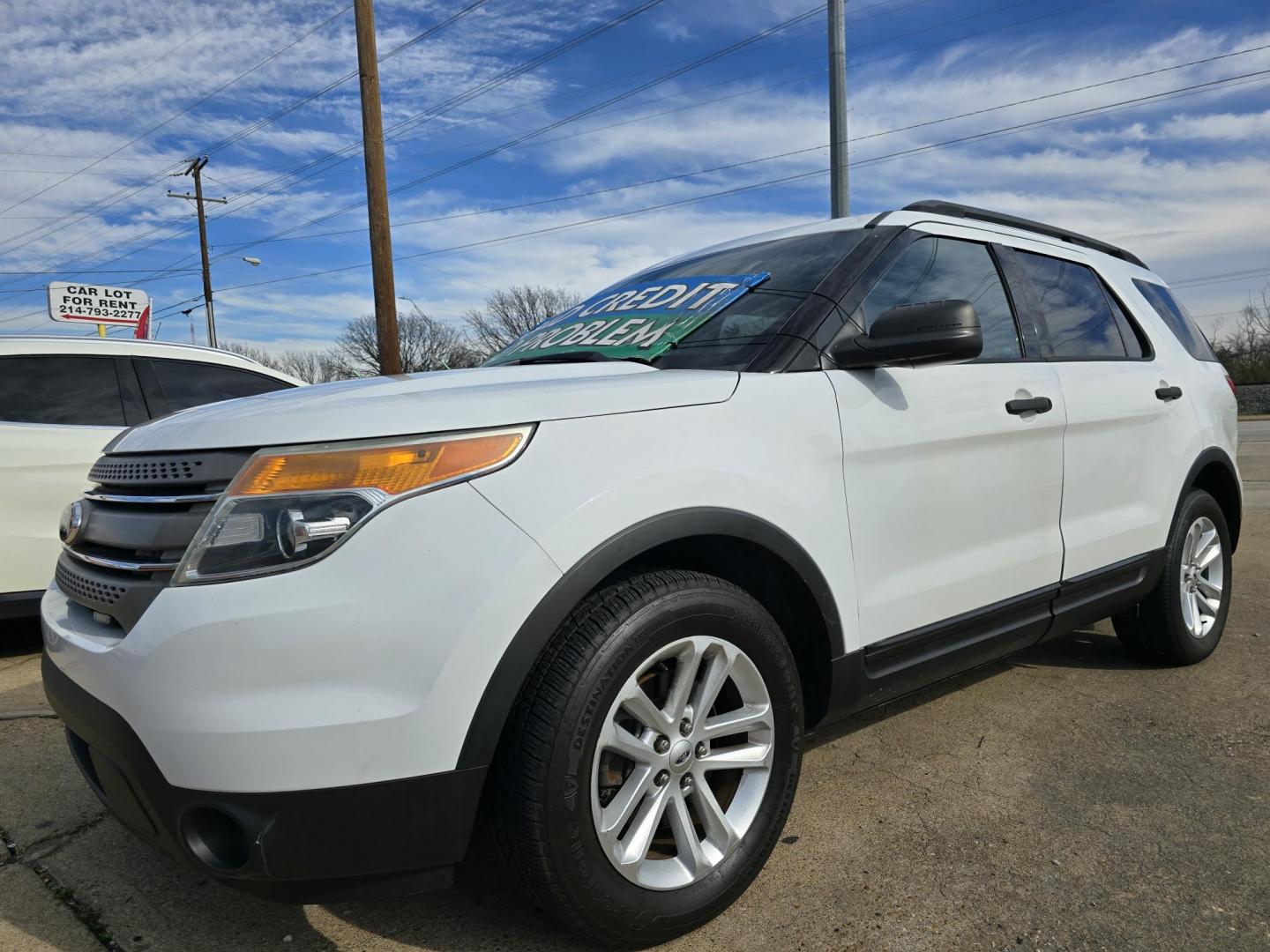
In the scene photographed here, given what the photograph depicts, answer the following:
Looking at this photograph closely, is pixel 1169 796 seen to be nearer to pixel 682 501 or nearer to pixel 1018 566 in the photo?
pixel 1018 566

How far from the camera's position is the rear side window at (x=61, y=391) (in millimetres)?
4559

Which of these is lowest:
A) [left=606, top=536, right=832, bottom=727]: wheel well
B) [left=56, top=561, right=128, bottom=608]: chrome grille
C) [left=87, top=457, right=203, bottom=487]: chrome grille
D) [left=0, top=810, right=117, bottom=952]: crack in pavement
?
[left=0, top=810, right=117, bottom=952]: crack in pavement

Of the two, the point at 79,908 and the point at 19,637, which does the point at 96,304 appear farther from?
the point at 79,908

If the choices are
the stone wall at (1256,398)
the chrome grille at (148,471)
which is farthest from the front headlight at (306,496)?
the stone wall at (1256,398)

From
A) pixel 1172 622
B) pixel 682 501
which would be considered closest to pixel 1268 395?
pixel 1172 622

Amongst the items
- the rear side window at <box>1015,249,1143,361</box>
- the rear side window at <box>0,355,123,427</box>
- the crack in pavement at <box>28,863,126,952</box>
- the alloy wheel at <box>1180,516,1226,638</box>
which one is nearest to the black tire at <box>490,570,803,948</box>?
the crack in pavement at <box>28,863,126,952</box>

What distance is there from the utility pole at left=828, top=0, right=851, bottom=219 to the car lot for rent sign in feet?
47.3

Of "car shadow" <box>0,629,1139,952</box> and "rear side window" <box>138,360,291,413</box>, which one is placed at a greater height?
"rear side window" <box>138,360,291,413</box>

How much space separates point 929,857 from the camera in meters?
2.39

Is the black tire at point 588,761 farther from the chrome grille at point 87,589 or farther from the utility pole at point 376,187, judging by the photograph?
the utility pole at point 376,187

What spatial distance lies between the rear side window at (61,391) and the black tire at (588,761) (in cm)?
399

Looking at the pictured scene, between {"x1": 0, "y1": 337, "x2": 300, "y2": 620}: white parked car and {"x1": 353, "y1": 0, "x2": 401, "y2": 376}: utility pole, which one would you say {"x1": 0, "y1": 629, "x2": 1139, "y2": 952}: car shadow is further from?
{"x1": 353, "y1": 0, "x2": 401, "y2": 376}: utility pole

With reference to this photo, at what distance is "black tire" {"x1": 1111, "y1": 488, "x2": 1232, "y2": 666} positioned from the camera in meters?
3.70

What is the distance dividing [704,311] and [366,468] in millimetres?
1296
